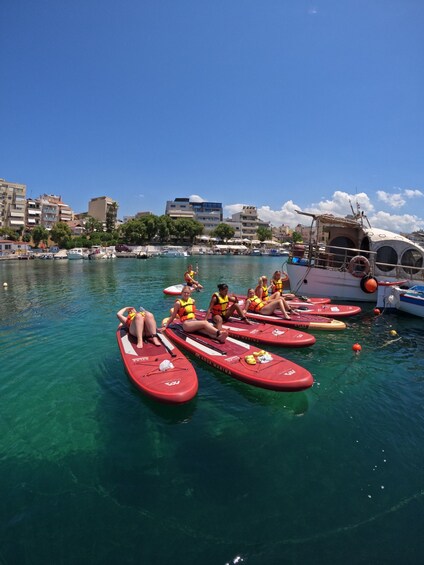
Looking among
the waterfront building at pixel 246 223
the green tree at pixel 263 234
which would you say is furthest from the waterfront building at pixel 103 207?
the green tree at pixel 263 234

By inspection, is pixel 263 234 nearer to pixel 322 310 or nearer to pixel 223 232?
pixel 223 232

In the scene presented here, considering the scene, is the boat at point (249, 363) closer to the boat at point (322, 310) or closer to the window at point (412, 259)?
the boat at point (322, 310)

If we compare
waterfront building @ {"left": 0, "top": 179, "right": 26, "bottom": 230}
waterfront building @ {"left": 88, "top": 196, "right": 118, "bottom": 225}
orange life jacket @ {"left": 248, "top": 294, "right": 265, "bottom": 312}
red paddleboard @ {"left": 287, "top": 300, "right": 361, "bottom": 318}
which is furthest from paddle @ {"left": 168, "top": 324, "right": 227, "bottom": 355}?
waterfront building @ {"left": 88, "top": 196, "right": 118, "bottom": 225}

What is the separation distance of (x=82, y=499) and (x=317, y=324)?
436 inches

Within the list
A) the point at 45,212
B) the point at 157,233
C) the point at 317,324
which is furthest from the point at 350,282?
the point at 45,212

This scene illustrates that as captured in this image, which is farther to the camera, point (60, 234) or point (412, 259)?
point (60, 234)

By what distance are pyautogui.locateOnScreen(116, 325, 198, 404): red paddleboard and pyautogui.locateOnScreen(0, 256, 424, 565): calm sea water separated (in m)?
0.74

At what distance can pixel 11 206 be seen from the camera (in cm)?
10238

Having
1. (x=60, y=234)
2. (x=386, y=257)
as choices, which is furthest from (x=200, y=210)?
(x=386, y=257)

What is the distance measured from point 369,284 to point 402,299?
3083mm

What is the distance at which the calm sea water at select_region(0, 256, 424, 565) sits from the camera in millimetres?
4324

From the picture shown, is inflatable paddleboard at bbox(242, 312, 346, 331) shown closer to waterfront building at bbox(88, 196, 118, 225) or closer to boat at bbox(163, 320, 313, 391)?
boat at bbox(163, 320, 313, 391)

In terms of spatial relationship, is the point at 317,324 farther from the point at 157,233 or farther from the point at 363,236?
the point at 157,233

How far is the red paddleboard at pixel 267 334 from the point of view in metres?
10.9
